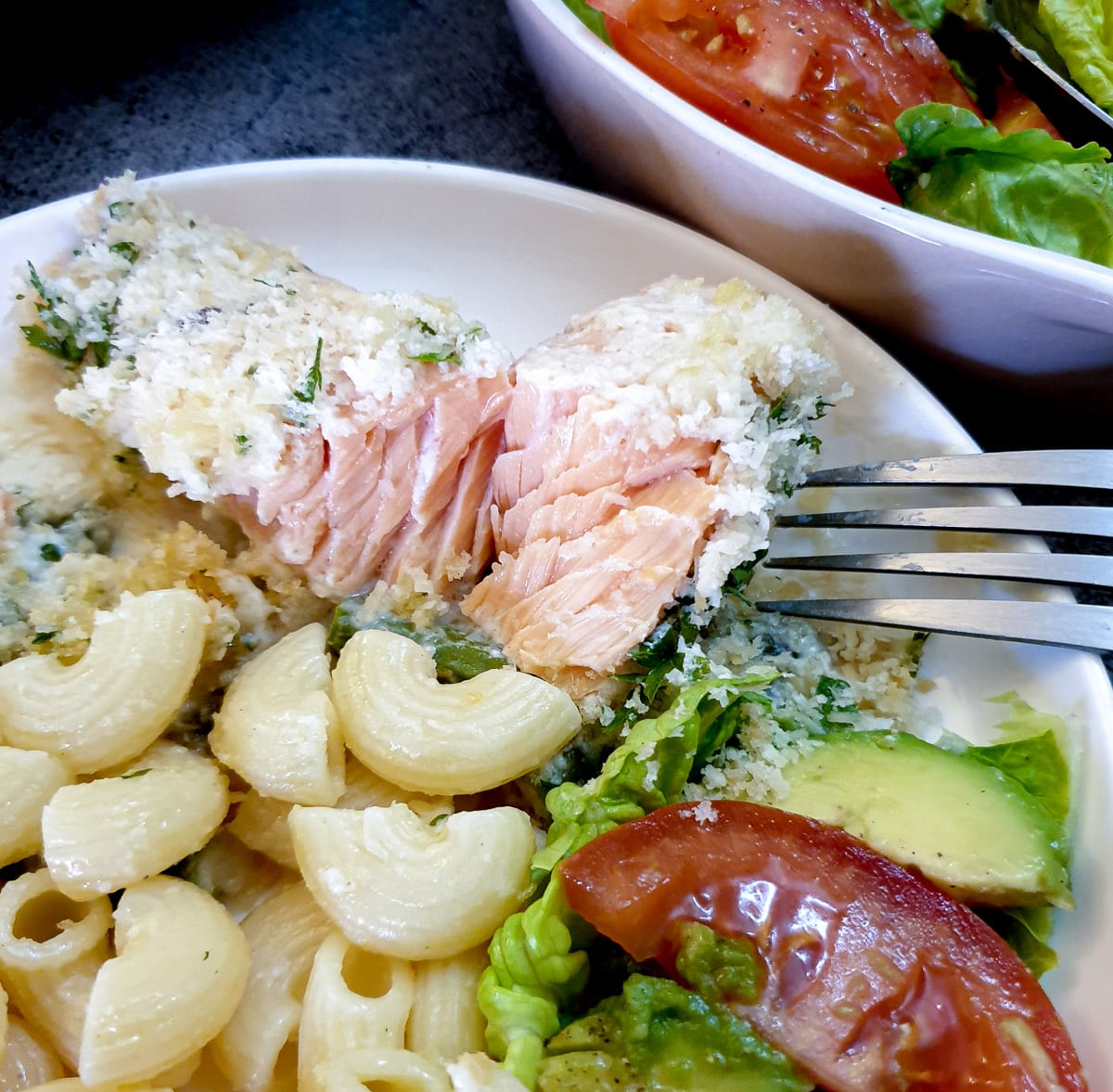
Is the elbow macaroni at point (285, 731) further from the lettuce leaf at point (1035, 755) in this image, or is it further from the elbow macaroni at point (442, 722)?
the lettuce leaf at point (1035, 755)

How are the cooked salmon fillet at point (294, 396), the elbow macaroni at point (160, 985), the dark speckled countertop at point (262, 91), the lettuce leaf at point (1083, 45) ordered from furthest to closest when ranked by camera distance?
the dark speckled countertop at point (262, 91) → the lettuce leaf at point (1083, 45) → the cooked salmon fillet at point (294, 396) → the elbow macaroni at point (160, 985)

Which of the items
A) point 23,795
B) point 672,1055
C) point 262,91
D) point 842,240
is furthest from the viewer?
point 262,91

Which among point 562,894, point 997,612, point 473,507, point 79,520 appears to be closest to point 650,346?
point 473,507

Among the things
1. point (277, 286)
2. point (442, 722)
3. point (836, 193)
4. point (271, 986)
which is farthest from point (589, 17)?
point (271, 986)

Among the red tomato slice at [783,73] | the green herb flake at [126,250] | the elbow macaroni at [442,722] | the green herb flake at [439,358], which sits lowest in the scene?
the elbow macaroni at [442,722]

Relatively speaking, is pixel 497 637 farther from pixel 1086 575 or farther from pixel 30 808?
pixel 1086 575

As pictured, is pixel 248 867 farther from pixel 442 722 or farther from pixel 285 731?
pixel 442 722

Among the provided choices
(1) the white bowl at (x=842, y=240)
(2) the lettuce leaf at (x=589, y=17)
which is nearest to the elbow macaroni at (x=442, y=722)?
(1) the white bowl at (x=842, y=240)
